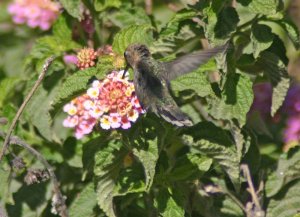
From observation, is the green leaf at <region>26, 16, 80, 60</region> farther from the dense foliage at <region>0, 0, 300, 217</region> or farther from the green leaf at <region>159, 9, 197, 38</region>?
the green leaf at <region>159, 9, 197, 38</region>

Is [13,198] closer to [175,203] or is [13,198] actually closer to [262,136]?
[175,203]

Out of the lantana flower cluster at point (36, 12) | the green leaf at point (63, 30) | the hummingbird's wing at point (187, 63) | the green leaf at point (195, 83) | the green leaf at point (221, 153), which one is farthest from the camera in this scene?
the lantana flower cluster at point (36, 12)

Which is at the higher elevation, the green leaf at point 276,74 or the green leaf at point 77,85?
the green leaf at point 77,85

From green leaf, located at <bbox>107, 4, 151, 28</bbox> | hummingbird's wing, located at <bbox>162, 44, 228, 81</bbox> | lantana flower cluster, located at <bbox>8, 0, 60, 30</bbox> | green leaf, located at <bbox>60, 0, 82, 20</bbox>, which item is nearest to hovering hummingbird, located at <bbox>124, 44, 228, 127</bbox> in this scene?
hummingbird's wing, located at <bbox>162, 44, 228, 81</bbox>

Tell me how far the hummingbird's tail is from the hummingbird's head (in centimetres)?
19

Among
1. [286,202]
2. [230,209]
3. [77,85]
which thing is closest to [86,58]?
[77,85]

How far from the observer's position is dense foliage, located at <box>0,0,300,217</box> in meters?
2.69

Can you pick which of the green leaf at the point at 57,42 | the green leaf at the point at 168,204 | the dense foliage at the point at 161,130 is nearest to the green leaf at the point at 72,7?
the dense foliage at the point at 161,130

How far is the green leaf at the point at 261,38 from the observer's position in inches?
108

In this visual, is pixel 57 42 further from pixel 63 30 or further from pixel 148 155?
pixel 148 155

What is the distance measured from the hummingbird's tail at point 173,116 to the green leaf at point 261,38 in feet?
1.26

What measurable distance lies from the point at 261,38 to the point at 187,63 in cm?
38

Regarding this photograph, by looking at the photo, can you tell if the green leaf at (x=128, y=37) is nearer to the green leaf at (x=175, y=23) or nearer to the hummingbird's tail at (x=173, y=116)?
the green leaf at (x=175, y=23)

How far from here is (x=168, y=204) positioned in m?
2.77
